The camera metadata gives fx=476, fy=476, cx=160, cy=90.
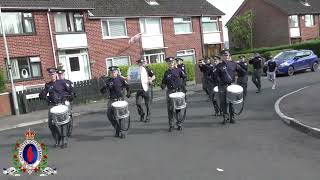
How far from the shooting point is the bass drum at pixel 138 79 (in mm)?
14125

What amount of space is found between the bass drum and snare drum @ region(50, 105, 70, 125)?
11.1ft

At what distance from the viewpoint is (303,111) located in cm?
1326

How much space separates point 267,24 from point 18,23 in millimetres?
33243

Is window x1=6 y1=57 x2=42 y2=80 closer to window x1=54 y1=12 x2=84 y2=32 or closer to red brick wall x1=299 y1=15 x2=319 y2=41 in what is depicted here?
window x1=54 y1=12 x2=84 y2=32

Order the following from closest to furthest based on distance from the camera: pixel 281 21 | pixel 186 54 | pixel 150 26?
pixel 150 26 < pixel 186 54 < pixel 281 21

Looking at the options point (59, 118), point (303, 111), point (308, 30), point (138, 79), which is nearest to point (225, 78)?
point (303, 111)

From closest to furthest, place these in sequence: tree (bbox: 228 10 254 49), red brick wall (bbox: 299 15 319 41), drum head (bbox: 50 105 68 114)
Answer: drum head (bbox: 50 105 68 114), tree (bbox: 228 10 254 49), red brick wall (bbox: 299 15 319 41)

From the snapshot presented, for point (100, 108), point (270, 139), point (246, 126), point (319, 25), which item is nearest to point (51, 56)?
point (100, 108)

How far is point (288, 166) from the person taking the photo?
25.6 feet

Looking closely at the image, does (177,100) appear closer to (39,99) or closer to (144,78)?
(144,78)

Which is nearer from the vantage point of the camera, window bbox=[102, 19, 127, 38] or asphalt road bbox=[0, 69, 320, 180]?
asphalt road bbox=[0, 69, 320, 180]

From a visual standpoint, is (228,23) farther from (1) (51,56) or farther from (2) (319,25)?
(1) (51,56)

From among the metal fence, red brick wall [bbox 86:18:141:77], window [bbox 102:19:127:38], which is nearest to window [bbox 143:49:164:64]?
red brick wall [bbox 86:18:141:77]

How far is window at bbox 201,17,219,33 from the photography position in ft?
134
